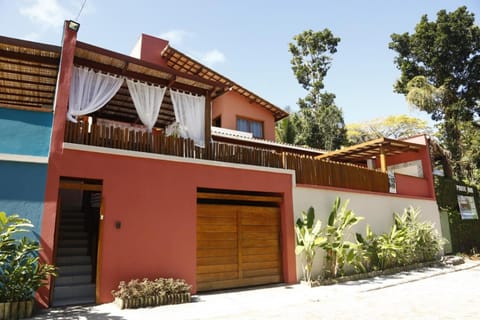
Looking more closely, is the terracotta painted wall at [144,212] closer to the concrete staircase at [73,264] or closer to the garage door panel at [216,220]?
the garage door panel at [216,220]

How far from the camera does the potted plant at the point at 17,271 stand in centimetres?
638

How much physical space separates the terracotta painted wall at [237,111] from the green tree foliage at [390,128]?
21.1 metres

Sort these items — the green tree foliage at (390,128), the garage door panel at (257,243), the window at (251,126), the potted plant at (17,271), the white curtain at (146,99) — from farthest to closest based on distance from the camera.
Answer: the green tree foliage at (390,128), the window at (251,126), the garage door panel at (257,243), the white curtain at (146,99), the potted plant at (17,271)

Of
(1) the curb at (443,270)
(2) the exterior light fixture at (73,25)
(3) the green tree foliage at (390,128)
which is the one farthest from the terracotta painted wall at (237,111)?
(3) the green tree foliage at (390,128)

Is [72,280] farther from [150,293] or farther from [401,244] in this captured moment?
[401,244]

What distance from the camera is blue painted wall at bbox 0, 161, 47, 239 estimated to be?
7.18 metres

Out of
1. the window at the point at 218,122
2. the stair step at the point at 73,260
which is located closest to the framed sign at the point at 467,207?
the window at the point at 218,122

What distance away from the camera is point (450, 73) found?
25078 millimetres

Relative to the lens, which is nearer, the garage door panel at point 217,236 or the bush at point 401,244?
the garage door panel at point 217,236

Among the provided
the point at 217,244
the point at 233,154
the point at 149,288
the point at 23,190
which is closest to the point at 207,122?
the point at 233,154

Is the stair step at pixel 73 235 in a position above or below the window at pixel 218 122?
below

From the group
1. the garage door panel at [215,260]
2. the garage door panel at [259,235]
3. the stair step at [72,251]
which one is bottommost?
the garage door panel at [215,260]

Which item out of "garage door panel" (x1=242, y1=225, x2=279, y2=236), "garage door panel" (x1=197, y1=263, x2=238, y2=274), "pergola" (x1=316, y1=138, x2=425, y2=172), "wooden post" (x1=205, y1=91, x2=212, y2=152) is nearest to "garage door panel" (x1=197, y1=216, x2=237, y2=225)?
"garage door panel" (x1=242, y1=225, x2=279, y2=236)

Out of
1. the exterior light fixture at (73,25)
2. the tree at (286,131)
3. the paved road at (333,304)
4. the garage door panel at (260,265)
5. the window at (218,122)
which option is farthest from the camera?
the tree at (286,131)
